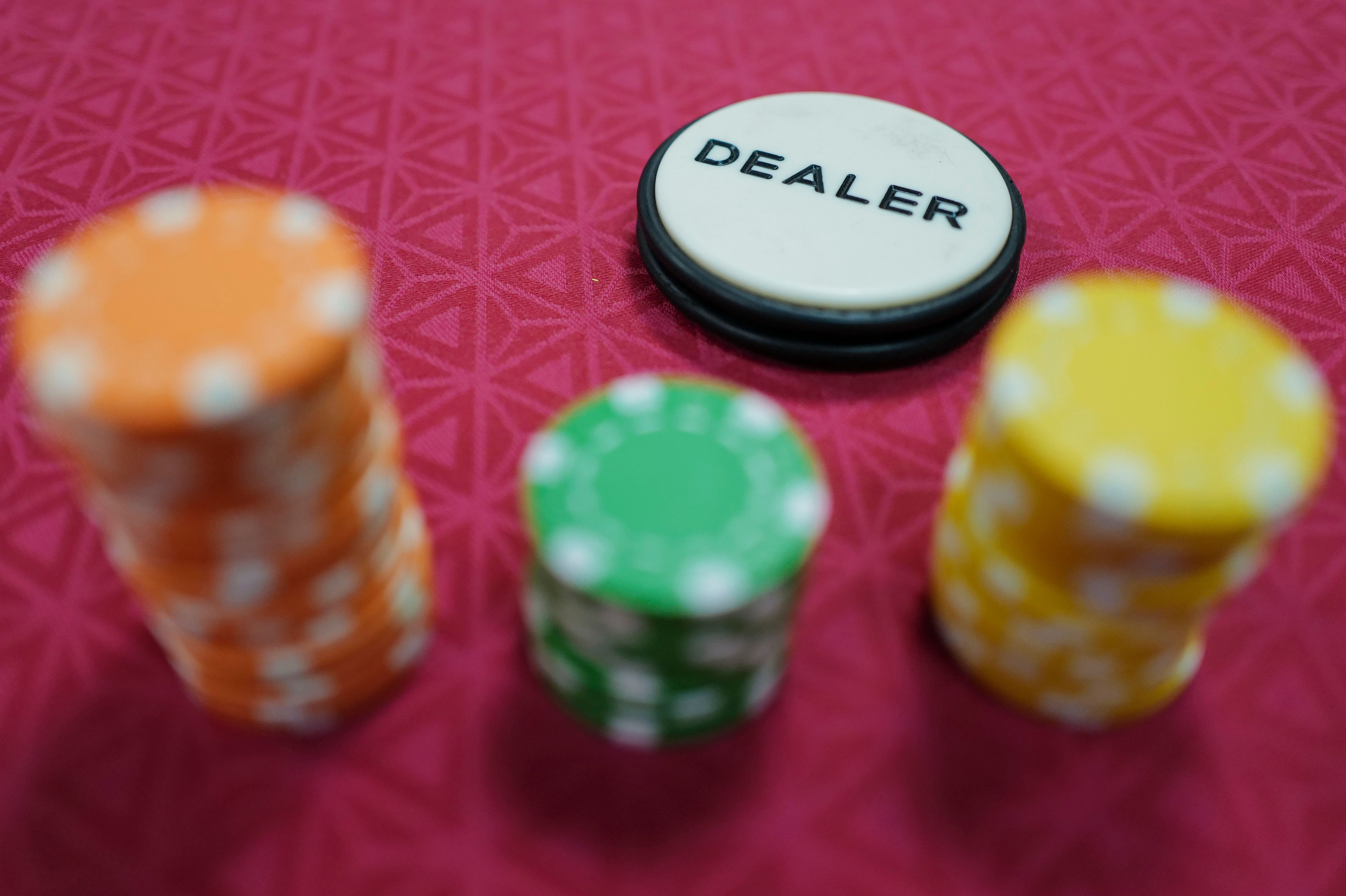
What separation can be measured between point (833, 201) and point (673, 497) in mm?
719

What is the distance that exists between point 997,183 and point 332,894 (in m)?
1.27

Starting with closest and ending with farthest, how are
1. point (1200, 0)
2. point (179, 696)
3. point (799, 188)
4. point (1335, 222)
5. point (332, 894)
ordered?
point (332, 894), point (179, 696), point (799, 188), point (1335, 222), point (1200, 0)

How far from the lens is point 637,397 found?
3.49 ft

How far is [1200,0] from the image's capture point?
7.54 ft

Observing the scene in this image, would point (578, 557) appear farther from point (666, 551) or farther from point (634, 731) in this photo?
point (634, 731)

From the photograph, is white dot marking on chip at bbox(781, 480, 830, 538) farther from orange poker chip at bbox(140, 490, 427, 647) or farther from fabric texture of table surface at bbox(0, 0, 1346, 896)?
orange poker chip at bbox(140, 490, 427, 647)

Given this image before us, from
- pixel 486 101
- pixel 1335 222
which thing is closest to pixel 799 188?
→ pixel 486 101

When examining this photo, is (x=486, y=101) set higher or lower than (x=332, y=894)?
higher

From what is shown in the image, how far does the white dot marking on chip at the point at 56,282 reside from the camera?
86 centimetres

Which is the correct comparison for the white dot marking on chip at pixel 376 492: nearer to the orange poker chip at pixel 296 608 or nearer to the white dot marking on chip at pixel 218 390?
the orange poker chip at pixel 296 608

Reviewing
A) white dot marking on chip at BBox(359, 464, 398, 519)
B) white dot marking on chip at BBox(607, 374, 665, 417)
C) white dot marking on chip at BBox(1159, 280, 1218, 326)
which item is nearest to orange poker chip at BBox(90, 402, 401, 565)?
white dot marking on chip at BBox(359, 464, 398, 519)

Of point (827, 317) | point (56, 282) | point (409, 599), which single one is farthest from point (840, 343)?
point (56, 282)

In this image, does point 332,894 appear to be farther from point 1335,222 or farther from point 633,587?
point 1335,222

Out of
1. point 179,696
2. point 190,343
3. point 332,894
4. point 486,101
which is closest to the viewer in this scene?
point 190,343
